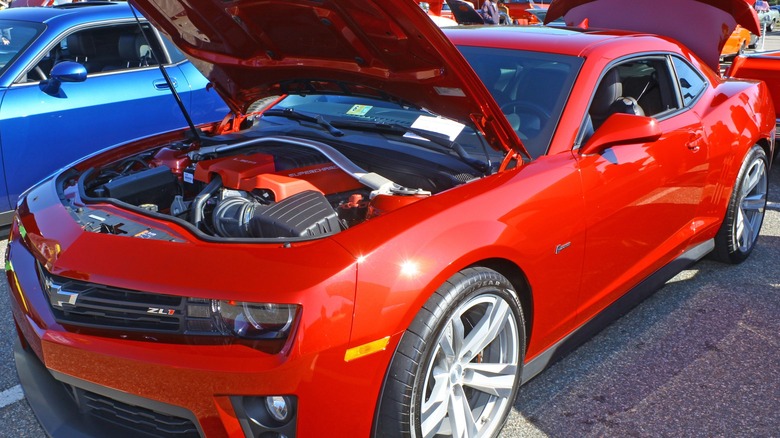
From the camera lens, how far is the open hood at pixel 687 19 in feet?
14.5

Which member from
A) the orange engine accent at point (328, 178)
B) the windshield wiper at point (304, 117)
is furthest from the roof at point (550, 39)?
the orange engine accent at point (328, 178)

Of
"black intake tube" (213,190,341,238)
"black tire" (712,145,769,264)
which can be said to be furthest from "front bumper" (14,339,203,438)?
"black tire" (712,145,769,264)

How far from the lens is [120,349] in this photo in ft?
6.79

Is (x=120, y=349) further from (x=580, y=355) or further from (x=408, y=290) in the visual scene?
(x=580, y=355)

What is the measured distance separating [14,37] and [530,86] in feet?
12.8

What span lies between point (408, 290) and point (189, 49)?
6.15 feet

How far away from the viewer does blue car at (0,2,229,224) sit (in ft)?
15.9

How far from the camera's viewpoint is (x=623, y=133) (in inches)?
115

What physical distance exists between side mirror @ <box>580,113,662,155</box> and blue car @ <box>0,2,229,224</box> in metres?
2.84

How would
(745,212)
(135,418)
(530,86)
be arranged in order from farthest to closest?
(745,212) < (530,86) < (135,418)

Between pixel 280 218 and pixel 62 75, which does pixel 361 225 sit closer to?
pixel 280 218

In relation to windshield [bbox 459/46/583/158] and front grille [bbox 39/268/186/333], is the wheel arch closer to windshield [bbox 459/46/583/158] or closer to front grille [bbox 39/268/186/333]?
windshield [bbox 459/46/583/158]

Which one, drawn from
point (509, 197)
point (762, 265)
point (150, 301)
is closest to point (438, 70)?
point (509, 197)

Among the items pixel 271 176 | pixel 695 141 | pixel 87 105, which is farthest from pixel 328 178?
pixel 87 105
